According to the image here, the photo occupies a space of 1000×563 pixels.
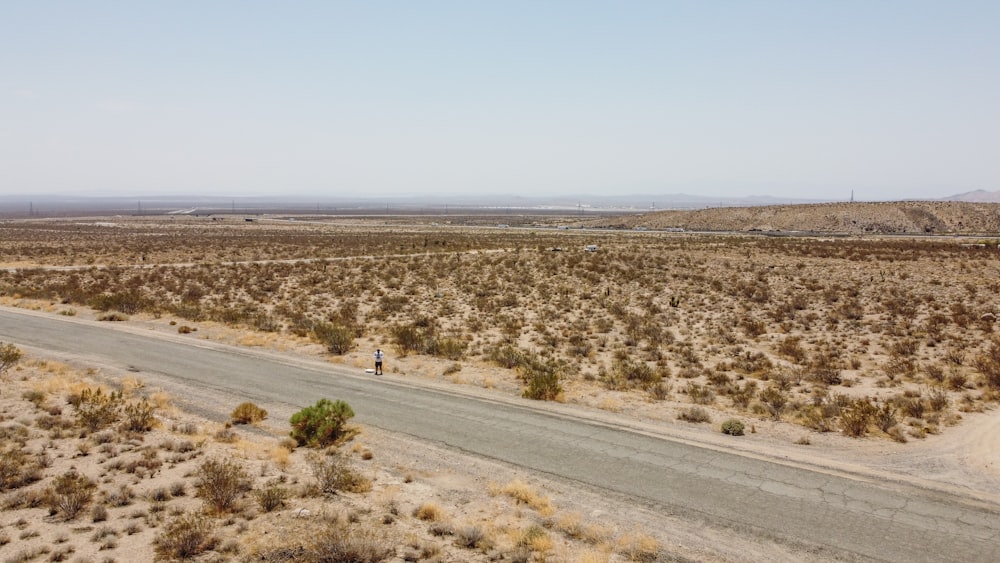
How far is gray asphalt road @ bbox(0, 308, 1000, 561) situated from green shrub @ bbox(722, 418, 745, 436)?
5.04ft

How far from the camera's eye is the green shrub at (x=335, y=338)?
23172 millimetres

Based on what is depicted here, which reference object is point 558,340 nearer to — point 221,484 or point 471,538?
point 471,538

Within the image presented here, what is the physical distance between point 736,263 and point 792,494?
1646 inches

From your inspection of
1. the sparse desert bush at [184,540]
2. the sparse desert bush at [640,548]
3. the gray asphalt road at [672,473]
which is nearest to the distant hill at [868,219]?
the gray asphalt road at [672,473]

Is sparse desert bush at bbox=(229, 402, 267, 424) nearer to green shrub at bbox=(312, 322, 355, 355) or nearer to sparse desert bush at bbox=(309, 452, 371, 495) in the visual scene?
sparse desert bush at bbox=(309, 452, 371, 495)

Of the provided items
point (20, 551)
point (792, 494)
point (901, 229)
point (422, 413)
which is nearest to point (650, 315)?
point (422, 413)

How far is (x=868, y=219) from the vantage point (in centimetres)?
11069

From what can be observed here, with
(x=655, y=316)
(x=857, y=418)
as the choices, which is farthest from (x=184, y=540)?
(x=655, y=316)

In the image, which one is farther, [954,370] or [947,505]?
[954,370]

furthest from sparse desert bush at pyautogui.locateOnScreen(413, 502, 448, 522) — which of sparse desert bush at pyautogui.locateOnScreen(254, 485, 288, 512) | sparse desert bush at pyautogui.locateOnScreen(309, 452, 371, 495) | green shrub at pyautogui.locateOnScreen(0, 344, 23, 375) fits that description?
green shrub at pyautogui.locateOnScreen(0, 344, 23, 375)

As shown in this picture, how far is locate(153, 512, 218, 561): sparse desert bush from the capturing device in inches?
331

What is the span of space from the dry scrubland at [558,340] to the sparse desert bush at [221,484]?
21 centimetres

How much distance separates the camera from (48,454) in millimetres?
11820

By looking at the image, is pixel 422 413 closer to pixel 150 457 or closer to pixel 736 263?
pixel 150 457
